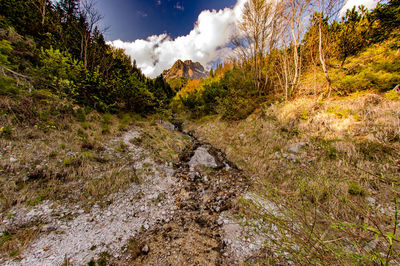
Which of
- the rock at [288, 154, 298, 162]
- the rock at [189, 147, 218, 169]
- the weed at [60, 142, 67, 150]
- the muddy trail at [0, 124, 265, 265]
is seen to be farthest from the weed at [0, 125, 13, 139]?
the rock at [288, 154, 298, 162]

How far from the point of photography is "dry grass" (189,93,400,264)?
3073mm

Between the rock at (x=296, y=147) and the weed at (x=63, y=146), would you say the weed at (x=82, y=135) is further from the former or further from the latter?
the rock at (x=296, y=147)

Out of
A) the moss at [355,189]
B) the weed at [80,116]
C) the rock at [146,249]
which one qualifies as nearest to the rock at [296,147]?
the moss at [355,189]

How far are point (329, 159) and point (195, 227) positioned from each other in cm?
566

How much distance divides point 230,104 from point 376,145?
28.2 ft

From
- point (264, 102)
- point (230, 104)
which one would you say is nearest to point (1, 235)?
point (230, 104)

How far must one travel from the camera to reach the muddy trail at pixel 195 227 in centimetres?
293

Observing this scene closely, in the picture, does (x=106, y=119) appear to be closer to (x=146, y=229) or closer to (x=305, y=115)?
(x=146, y=229)

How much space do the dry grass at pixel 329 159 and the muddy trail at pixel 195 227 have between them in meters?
1.13

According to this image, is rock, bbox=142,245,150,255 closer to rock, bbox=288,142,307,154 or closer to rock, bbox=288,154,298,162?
rock, bbox=288,154,298,162

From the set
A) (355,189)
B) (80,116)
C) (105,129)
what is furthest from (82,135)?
(355,189)

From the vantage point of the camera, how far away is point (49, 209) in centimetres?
328

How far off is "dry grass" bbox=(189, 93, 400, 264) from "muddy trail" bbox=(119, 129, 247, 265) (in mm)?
1128

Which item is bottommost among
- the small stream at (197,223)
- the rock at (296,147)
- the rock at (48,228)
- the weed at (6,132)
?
the small stream at (197,223)
